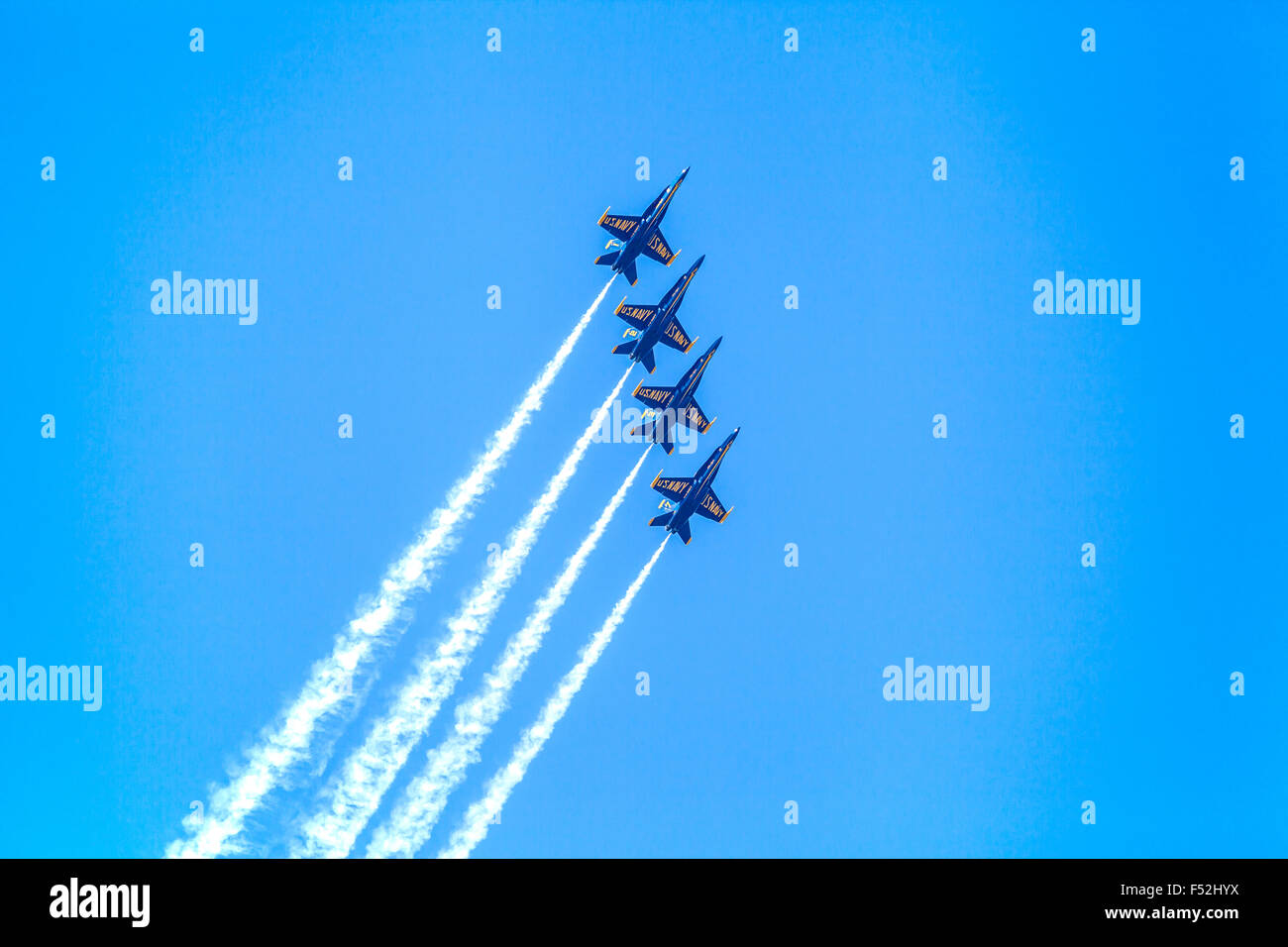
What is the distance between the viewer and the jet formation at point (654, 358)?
214ft

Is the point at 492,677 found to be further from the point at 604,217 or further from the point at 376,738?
the point at 604,217

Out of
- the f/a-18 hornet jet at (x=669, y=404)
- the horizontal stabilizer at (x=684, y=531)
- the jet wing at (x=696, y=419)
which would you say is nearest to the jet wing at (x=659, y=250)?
the f/a-18 hornet jet at (x=669, y=404)

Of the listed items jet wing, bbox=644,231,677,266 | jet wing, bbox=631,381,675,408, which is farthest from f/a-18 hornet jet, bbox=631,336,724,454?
jet wing, bbox=644,231,677,266

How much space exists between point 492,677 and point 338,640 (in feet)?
29.4

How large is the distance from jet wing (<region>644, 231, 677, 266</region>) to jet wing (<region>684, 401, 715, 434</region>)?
9.79 m

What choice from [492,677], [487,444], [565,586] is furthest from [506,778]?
[487,444]

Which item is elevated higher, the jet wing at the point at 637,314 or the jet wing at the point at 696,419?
the jet wing at the point at 637,314

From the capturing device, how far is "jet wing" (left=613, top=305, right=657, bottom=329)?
216ft

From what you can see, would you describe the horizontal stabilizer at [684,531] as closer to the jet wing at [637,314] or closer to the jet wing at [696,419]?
the jet wing at [696,419]

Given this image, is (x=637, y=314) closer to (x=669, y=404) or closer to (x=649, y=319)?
(x=649, y=319)

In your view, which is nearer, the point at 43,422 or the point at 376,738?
the point at 376,738

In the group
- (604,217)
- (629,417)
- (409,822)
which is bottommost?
(409,822)

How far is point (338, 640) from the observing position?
56.9 metres
